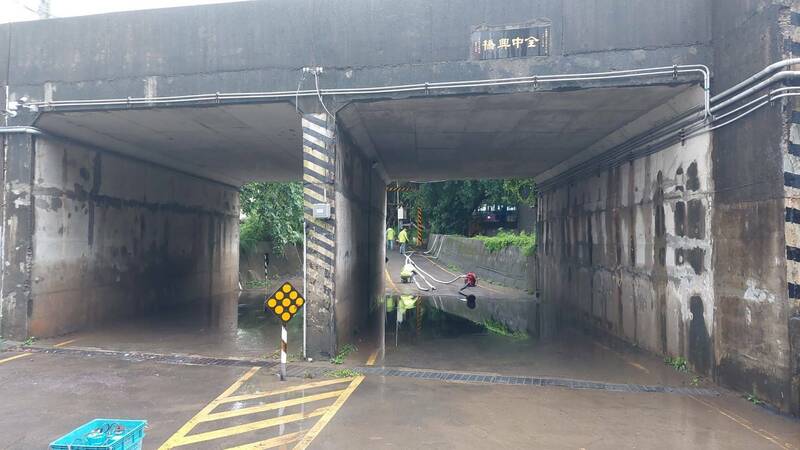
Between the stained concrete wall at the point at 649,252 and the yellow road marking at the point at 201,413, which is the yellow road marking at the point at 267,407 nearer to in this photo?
the yellow road marking at the point at 201,413

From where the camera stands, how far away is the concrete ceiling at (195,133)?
8758mm

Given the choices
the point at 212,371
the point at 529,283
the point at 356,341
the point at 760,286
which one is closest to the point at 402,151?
the point at 356,341

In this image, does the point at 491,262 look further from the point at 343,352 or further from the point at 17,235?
the point at 17,235

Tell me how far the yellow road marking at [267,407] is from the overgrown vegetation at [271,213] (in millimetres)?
16529

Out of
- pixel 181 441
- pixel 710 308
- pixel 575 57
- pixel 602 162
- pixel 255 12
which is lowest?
pixel 181 441

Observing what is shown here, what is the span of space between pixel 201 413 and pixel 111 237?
24.5 feet

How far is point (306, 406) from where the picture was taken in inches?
233

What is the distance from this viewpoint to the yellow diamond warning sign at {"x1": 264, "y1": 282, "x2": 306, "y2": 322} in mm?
7121

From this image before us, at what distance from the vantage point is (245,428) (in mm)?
5234

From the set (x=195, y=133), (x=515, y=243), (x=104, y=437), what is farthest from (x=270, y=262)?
(x=104, y=437)

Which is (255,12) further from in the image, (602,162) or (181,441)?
(602,162)

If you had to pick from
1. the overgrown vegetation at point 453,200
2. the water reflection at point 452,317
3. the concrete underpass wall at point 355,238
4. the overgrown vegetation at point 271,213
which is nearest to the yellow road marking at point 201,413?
the concrete underpass wall at point 355,238

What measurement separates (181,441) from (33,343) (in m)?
5.93

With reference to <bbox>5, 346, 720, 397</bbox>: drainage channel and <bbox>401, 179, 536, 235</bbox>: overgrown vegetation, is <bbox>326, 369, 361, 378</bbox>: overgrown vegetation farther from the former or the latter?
<bbox>401, 179, 536, 235</bbox>: overgrown vegetation
